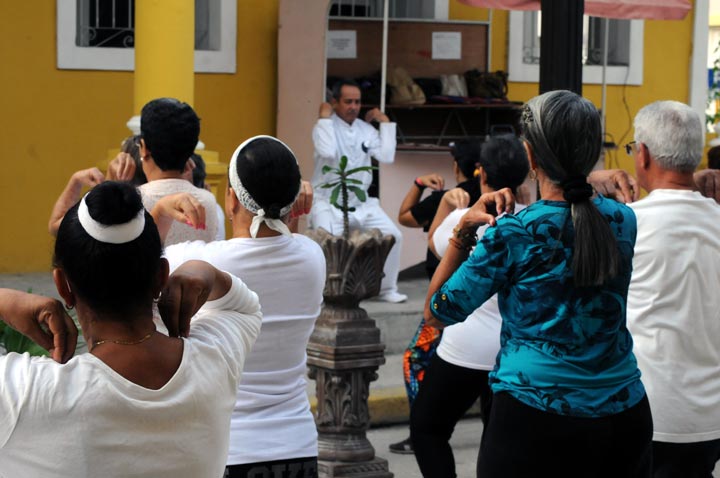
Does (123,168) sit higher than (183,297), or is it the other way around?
(123,168)

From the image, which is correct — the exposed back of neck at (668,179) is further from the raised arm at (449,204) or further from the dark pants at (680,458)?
the raised arm at (449,204)

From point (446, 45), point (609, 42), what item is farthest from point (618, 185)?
point (609, 42)

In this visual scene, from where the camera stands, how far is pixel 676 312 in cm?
396

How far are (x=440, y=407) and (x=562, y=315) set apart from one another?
1868mm

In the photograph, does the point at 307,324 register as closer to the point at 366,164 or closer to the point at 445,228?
the point at 445,228

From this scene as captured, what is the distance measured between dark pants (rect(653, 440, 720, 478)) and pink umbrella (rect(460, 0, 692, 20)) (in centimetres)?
594

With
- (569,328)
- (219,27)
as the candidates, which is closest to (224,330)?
(569,328)

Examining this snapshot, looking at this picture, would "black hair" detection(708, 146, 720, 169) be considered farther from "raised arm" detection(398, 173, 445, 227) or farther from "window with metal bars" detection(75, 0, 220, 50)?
"window with metal bars" detection(75, 0, 220, 50)

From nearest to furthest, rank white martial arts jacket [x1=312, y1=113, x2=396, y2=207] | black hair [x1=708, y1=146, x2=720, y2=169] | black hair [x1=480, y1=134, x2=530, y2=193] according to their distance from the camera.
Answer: black hair [x1=480, y1=134, x2=530, y2=193], black hair [x1=708, y1=146, x2=720, y2=169], white martial arts jacket [x1=312, y1=113, x2=396, y2=207]

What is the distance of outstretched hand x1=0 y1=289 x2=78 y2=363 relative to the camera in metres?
2.06

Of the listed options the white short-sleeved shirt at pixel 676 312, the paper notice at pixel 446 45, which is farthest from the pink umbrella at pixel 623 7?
the white short-sleeved shirt at pixel 676 312

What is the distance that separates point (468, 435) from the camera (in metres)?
7.37

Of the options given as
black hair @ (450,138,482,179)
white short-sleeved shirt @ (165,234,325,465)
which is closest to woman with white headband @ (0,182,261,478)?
white short-sleeved shirt @ (165,234,325,465)

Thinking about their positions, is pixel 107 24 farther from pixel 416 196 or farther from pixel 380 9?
pixel 416 196
